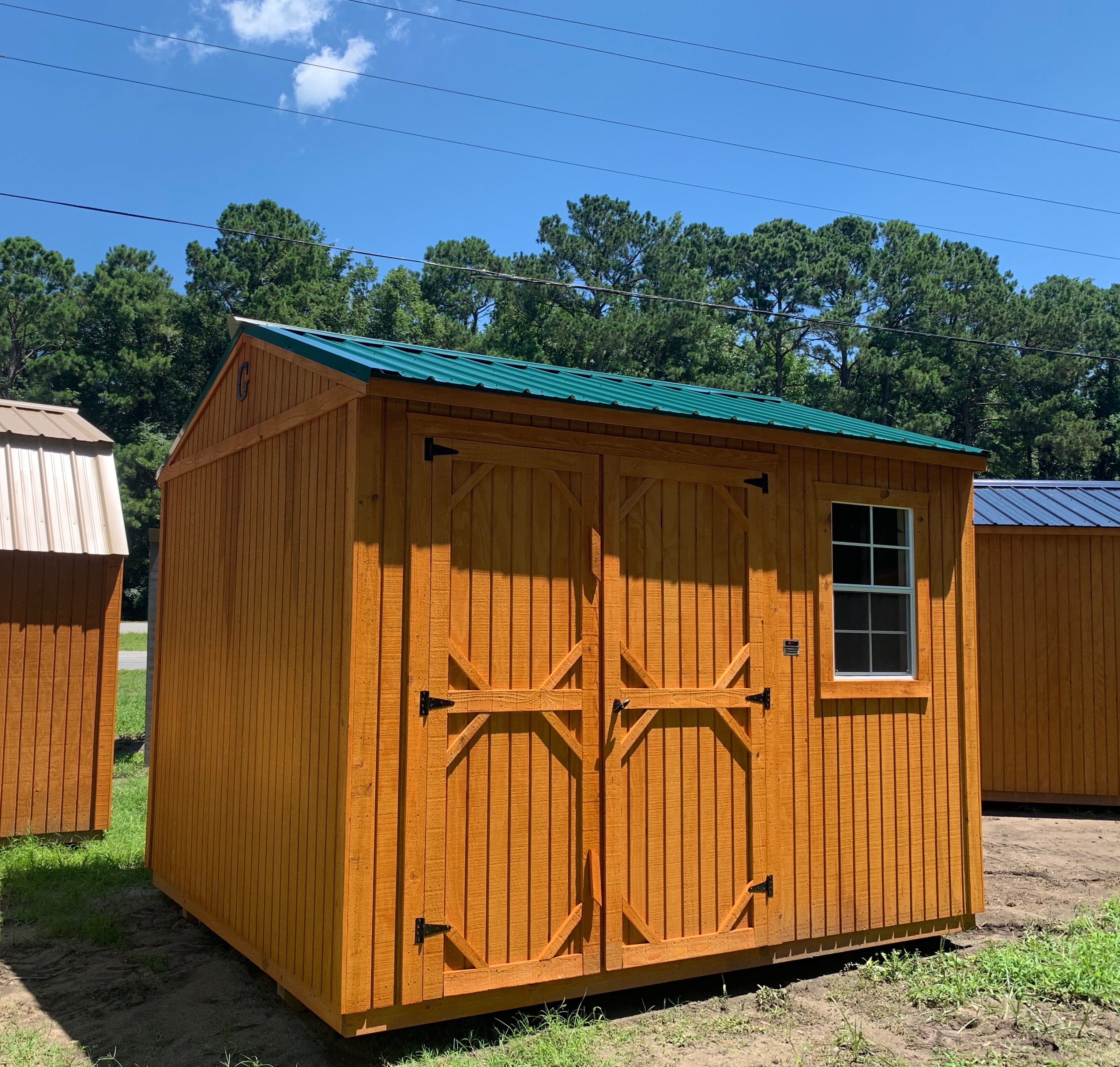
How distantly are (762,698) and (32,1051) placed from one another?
11.9 ft

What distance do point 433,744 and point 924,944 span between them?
3.36 metres

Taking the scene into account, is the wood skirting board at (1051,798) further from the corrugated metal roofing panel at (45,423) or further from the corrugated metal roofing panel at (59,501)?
the corrugated metal roofing panel at (45,423)

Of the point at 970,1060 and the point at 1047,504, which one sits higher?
the point at 1047,504

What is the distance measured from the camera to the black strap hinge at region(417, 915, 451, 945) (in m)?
4.36

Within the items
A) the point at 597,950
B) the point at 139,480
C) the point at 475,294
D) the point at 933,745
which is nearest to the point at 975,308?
the point at 475,294

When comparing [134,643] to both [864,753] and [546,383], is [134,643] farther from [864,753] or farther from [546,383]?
[864,753]

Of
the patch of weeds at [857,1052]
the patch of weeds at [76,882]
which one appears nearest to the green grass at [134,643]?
the patch of weeds at [76,882]

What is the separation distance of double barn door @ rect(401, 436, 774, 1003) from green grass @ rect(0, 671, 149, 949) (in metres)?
2.61

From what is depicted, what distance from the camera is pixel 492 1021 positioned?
4.75 metres

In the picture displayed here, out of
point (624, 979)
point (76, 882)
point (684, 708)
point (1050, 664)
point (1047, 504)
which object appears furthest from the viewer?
point (1047, 504)

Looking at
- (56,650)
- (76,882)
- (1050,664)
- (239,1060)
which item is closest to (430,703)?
(239,1060)

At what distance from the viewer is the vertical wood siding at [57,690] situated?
25.8 feet

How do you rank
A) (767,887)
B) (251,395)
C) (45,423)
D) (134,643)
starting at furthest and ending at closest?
(134,643) < (45,423) < (251,395) < (767,887)

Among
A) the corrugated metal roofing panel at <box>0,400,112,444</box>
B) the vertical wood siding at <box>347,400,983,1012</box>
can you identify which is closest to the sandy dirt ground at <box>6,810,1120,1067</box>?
the vertical wood siding at <box>347,400,983,1012</box>
